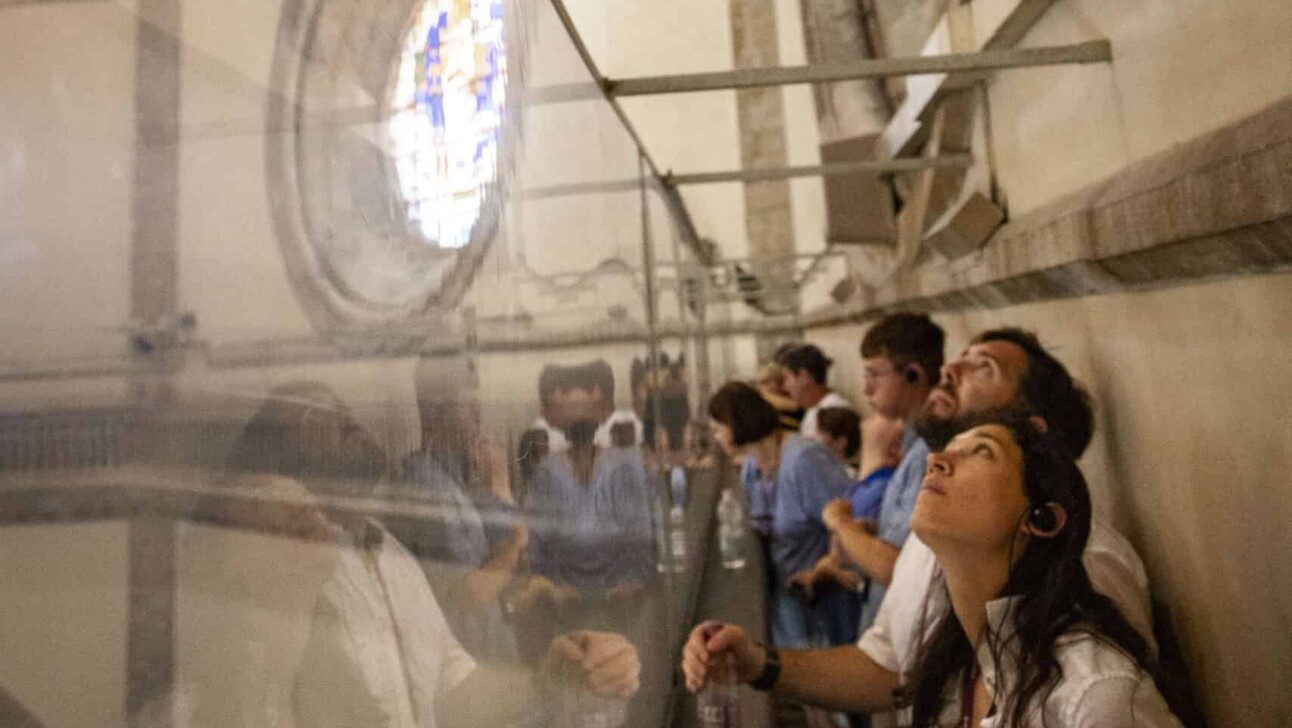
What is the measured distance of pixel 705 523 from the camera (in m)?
3.94

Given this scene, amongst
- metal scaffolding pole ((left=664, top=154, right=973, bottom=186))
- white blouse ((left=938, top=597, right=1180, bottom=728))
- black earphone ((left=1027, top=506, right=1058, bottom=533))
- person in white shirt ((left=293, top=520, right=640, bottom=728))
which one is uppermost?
metal scaffolding pole ((left=664, top=154, right=973, bottom=186))

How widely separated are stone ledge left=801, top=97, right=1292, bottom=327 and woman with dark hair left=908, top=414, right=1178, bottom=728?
34cm

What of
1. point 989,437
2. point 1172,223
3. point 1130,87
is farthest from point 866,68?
point 989,437

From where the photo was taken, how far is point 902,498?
2189mm

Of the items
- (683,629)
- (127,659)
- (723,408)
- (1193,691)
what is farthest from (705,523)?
(127,659)

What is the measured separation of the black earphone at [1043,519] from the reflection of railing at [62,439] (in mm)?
1176

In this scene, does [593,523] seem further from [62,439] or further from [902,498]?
[902,498]

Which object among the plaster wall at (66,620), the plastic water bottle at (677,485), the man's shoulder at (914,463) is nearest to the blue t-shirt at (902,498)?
the man's shoulder at (914,463)

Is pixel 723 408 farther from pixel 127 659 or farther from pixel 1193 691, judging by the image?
pixel 127 659

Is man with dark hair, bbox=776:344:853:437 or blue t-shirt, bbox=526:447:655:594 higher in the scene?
man with dark hair, bbox=776:344:853:437

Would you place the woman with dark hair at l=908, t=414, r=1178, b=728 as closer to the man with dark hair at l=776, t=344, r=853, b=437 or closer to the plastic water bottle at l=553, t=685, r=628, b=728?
the plastic water bottle at l=553, t=685, r=628, b=728

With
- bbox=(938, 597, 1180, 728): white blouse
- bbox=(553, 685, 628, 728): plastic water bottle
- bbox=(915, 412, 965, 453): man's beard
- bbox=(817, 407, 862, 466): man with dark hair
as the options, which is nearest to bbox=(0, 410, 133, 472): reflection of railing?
bbox=(553, 685, 628, 728): plastic water bottle

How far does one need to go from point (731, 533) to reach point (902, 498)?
164 cm

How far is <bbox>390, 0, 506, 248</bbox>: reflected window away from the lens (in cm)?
63
